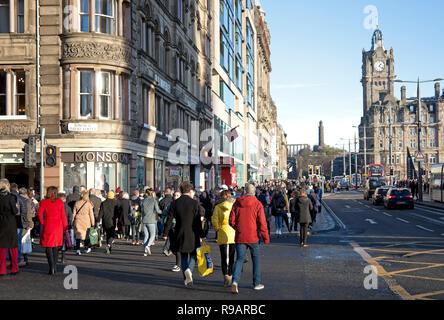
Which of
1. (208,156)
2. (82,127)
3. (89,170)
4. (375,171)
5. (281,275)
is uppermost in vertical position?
(82,127)

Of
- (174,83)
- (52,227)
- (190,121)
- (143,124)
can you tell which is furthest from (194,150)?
(52,227)

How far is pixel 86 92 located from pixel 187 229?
15.1 m

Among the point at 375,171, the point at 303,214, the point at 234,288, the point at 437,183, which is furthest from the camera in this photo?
the point at 375,171

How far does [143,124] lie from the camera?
28047 millimetres

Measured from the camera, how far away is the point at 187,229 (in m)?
10.5

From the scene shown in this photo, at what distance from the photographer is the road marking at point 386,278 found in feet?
31.0

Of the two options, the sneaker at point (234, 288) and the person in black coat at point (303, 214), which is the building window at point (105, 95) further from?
the sneaker at point (234, 288)

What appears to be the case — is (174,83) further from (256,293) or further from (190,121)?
(256,293)

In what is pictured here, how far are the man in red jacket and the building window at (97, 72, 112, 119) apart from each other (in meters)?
15.2

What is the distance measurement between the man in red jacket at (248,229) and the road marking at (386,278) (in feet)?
7.64

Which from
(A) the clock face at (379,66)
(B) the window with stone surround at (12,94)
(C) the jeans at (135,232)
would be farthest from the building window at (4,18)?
(A) the clock face at (379,66)

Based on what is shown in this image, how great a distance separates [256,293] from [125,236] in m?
12.4

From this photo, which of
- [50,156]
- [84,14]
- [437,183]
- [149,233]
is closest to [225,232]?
[149,233]

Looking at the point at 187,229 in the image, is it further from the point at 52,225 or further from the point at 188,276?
the point at 52,225
